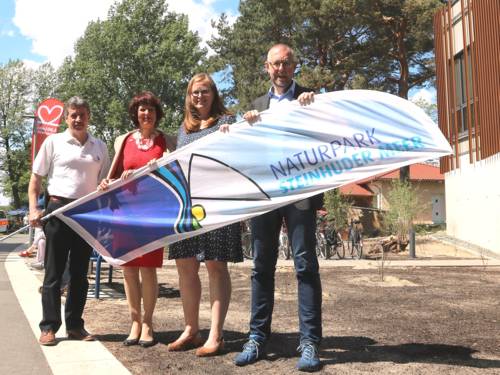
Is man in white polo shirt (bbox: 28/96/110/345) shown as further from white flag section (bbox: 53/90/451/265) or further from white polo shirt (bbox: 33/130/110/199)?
white flag section (bbox: 53/90/451/265)

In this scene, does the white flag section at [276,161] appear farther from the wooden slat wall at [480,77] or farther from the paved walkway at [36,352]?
the wooden slat wall at [480,77]

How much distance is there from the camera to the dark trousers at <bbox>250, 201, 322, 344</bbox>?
389 centimetres

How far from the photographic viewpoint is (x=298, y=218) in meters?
3.97

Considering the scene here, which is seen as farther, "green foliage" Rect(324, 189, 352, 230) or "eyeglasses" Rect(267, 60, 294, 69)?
"green foliage" Rect(324, 189, 352, 230)

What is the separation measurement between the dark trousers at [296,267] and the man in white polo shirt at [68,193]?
4.93ft

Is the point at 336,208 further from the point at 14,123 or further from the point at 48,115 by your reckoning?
the point at 14,123

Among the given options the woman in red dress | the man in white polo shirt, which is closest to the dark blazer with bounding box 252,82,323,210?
the woman in red dress

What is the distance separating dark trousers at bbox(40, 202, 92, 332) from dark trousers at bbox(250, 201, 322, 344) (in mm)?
1627

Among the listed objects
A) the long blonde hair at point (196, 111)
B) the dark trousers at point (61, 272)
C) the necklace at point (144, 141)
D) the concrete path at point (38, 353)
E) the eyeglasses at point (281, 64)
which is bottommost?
the concrete path at point (38, 353)

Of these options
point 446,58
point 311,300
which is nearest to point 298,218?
point 311,300

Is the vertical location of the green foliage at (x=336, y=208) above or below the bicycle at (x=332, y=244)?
above

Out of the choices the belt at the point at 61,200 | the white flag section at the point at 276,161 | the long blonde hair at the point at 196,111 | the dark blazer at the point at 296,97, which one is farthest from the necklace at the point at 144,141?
the dark blazer at the point at 296,97

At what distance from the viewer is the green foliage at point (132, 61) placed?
1858 inches

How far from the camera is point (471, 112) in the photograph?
19781 mm
